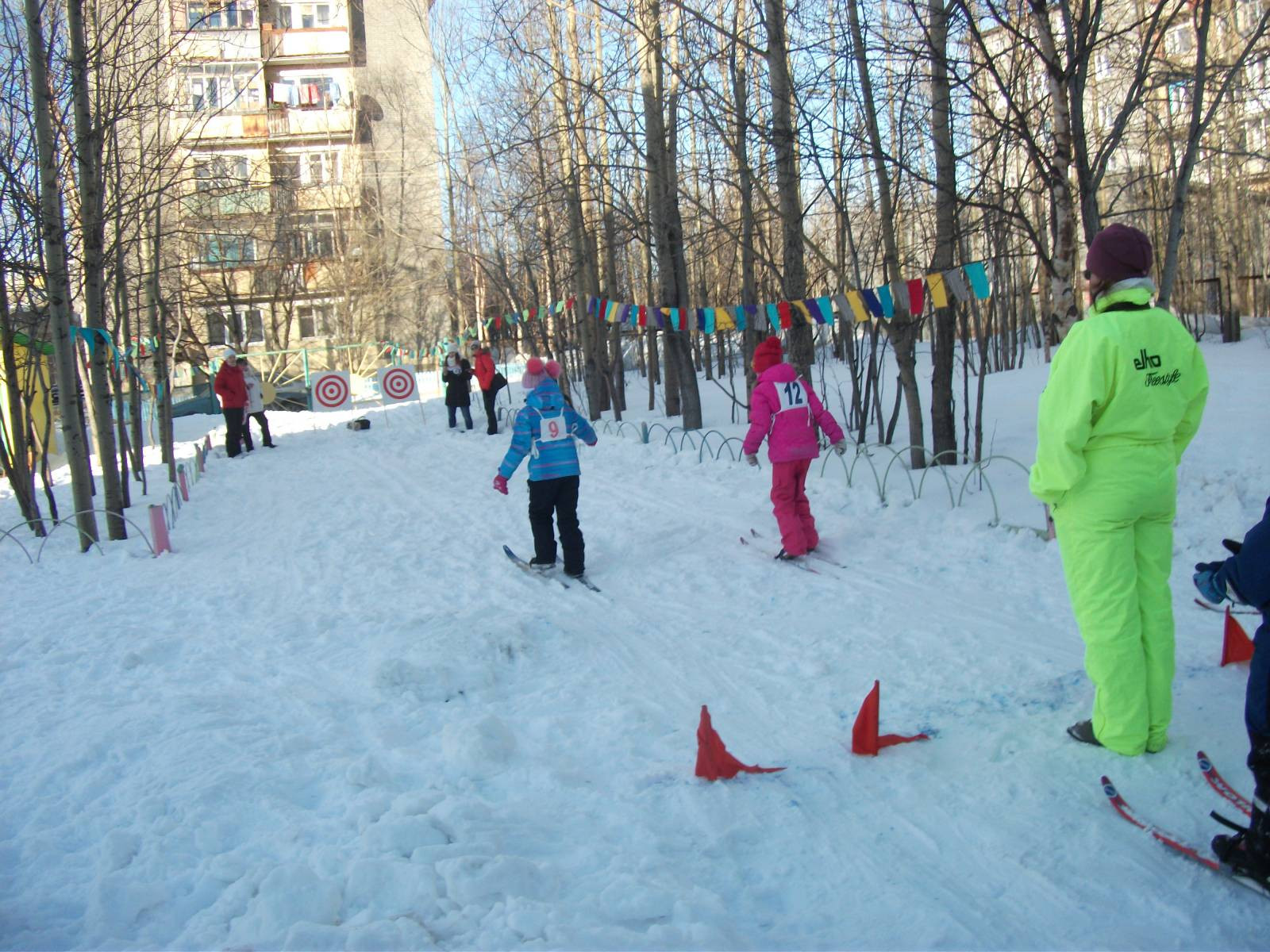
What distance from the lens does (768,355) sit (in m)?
7.38

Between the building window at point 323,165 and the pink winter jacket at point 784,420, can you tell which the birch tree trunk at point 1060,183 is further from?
the building window at point 323,165

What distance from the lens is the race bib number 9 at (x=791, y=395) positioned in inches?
283

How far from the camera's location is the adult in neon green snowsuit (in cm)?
334

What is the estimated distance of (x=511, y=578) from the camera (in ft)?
24.1

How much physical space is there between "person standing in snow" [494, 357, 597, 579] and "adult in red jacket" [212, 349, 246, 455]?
11016 mm

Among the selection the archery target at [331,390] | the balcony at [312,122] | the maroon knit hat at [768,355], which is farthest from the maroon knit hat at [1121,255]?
the balcony at [312,122]

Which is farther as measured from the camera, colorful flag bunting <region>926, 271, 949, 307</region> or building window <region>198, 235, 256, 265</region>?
building window <region>198, 235, 256, 265</region>

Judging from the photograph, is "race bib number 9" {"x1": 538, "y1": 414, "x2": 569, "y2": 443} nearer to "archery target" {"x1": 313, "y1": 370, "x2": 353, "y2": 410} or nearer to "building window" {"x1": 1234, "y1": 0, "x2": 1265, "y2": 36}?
"building window" {"x1": 1234, "y1": 0, "x2": 1265, "y2": 36}

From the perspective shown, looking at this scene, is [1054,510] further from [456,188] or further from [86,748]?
[456,188]

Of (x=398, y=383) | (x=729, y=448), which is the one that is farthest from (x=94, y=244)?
(x=398, y=383)

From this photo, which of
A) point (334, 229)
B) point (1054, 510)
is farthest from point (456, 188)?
point (1054, 510)

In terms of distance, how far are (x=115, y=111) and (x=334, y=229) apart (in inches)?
952

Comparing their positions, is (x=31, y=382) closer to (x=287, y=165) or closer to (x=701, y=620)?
(x=701, y=620)

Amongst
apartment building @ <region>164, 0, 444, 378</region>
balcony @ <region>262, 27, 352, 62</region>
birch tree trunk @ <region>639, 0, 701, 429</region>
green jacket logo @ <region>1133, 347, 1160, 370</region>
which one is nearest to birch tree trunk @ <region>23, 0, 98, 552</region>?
birch tree trunk @ <region>639, 0, 701, 429</region>
